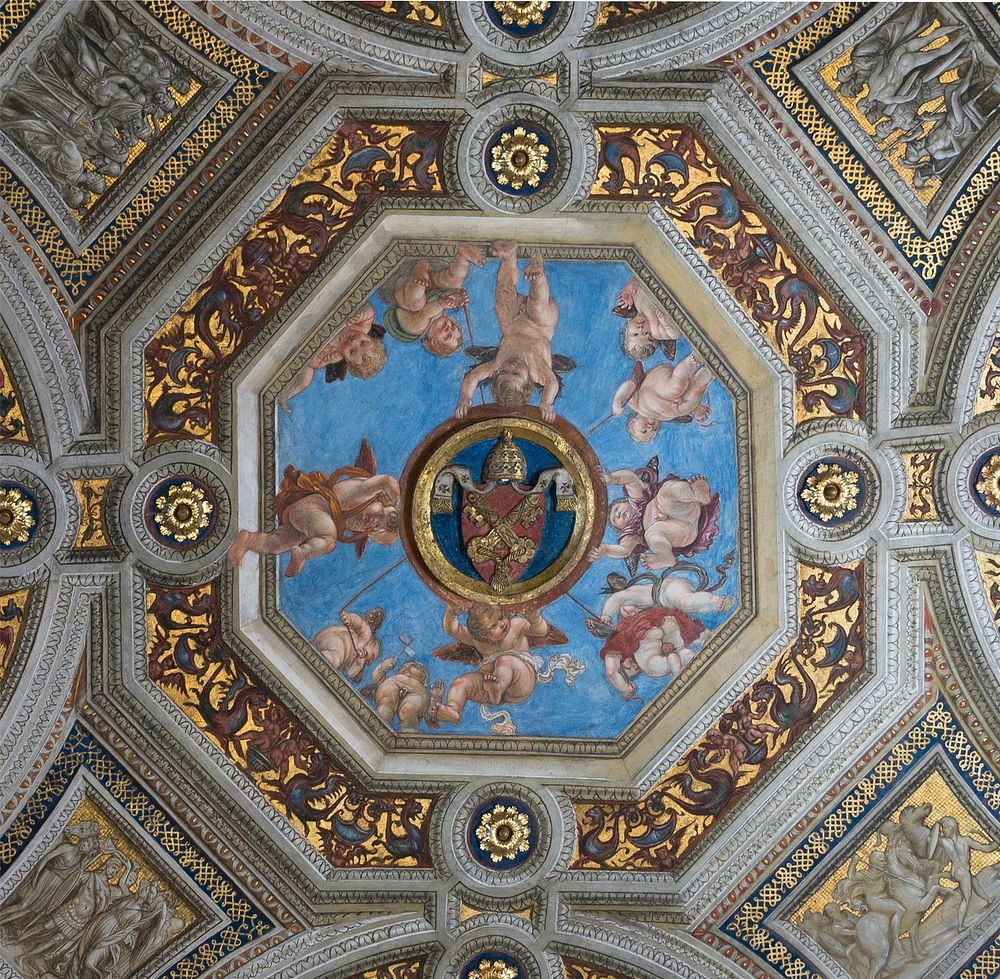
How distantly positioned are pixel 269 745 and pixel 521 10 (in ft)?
21.6

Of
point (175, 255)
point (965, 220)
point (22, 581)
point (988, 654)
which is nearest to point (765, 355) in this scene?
point (965, 220)

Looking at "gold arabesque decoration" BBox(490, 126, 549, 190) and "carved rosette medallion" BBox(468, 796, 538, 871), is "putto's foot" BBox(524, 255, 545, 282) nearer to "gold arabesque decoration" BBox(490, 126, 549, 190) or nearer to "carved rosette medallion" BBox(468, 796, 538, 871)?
"gold arabesque decoration" BBox(490, 126, 549, 190)

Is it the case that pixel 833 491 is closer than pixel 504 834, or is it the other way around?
pixel 833 491

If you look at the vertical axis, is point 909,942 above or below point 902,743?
below

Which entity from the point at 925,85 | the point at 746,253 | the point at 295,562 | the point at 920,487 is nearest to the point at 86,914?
the point at 295,562

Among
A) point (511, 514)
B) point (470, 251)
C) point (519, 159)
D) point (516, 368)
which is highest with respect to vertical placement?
point (519, 159)

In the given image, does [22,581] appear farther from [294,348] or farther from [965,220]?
[965,220]

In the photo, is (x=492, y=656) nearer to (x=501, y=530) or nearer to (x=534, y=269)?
(x=501, y=530)

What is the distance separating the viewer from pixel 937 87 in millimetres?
14656

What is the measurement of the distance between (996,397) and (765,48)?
3590mm

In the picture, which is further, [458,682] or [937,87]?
[458,682]

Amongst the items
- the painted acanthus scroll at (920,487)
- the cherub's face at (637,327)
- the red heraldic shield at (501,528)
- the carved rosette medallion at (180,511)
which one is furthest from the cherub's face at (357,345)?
the painted acanthus scroll at (920,487)

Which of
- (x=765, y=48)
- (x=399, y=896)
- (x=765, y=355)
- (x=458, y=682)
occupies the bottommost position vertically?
(x=399, y=896)

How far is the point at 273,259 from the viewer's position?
15016 mm
